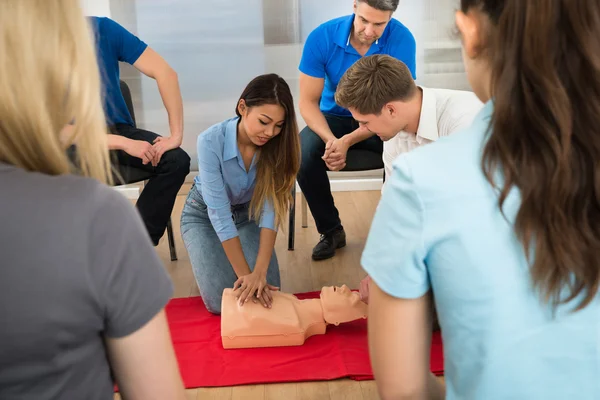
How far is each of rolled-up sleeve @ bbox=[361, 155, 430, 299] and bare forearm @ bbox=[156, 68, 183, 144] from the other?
2025 mm

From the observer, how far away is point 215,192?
2381 millimetres

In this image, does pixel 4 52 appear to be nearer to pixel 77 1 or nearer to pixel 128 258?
pixel 77 1

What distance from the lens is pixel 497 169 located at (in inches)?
28.7

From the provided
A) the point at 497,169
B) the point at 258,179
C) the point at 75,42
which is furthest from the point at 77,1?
the point at 258,179

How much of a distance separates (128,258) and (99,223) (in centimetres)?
5

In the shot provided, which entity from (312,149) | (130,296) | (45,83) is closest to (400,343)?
(130,296)

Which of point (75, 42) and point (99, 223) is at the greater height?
point (75, 42)

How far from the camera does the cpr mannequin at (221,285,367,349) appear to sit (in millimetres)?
2162

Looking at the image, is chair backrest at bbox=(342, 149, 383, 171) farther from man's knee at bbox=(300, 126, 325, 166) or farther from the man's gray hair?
the man's gray hair

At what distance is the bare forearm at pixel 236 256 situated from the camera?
2348 millimetres

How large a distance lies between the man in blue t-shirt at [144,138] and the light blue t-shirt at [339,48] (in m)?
0.65

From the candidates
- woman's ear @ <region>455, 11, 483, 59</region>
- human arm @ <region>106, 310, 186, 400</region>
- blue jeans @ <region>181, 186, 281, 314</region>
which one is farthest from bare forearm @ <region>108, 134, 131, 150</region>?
woman's ear @ <region>455, 11, 483, 59</region>

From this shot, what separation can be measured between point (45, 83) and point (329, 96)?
2.42 m

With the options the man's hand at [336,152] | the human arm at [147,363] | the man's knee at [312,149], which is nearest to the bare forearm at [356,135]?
the man's hand at [336,152]
